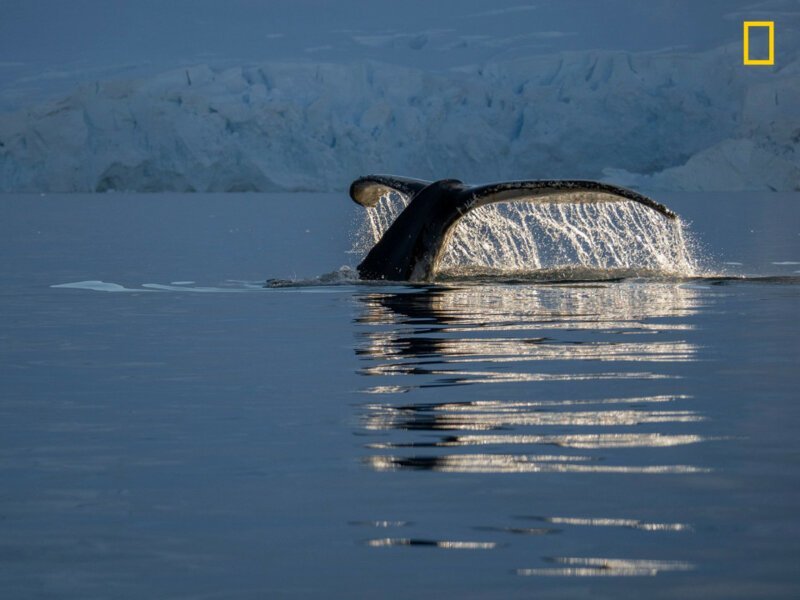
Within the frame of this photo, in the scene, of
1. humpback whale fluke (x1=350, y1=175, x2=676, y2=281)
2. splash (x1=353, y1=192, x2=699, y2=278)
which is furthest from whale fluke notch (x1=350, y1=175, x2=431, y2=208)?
splash (x1=353, y1=192, x2=699, y2=278)

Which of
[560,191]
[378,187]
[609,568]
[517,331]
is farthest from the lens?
[378,187]

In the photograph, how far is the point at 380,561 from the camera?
5.70m

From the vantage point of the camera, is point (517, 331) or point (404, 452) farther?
point (517, 331)

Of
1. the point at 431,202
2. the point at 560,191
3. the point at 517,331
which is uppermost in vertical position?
the point at 560,191

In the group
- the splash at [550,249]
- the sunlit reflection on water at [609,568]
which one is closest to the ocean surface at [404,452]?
the sunlit reflection on water at [609,568]

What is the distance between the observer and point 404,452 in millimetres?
7918

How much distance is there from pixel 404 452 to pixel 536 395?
226 cm

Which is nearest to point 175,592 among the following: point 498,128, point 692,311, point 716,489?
point 716,489

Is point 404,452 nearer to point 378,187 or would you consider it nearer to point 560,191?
point 560,191

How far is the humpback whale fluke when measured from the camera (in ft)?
54.5

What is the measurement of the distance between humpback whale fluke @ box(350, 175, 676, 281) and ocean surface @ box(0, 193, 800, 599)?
1.29m

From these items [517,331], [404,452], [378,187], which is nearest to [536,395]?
[404,452]

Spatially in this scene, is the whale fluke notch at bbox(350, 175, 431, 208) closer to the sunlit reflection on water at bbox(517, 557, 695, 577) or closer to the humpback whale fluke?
the humpback whale fluke

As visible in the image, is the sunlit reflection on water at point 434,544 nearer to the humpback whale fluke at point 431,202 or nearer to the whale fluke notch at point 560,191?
the humpback whale fluke at point 431,202
